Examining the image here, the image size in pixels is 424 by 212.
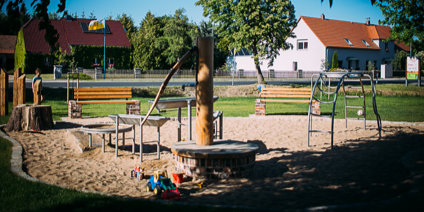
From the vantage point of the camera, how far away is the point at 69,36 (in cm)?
4872

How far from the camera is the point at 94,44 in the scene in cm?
4931

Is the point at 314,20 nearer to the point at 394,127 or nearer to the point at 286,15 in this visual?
the point at 286,15

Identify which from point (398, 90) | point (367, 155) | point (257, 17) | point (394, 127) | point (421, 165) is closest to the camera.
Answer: point (421, 165)

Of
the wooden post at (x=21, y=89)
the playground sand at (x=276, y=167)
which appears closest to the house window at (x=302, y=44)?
the playground sand at (x=276, y=167)

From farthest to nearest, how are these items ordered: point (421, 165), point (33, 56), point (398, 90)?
point (33, 56) → point (398, 90) → point (421, 165)

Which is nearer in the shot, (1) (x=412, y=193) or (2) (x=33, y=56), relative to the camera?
(1) (x=412, y=193)

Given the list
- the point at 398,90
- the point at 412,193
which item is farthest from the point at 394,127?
the point at 398,90

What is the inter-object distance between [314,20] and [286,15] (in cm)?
2690

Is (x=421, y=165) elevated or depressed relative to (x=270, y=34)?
depressed

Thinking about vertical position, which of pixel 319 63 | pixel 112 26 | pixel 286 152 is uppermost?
pixel 112 26

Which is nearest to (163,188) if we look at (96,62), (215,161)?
(215,161)

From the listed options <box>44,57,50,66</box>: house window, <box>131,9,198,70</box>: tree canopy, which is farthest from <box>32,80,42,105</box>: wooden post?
<box>131,9,198,70</box>: tree canopy

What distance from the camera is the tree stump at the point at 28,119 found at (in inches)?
405

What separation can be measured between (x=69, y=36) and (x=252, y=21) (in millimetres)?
27591
